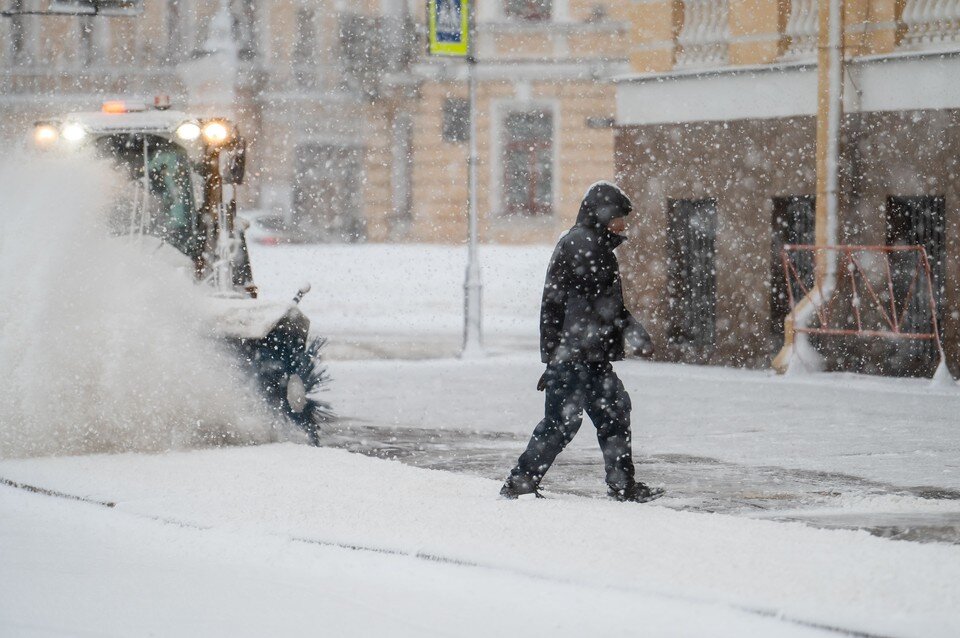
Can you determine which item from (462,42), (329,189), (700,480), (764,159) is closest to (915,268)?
(764,159)

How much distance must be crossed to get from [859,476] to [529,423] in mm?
3850

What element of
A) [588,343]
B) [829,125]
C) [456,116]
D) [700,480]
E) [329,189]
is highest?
[456,116]

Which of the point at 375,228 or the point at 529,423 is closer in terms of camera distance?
the point at 529,423

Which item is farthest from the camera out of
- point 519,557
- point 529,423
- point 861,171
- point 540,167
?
point 540,167

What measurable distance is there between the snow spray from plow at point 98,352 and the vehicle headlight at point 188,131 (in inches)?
70.2

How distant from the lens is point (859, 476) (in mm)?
10953

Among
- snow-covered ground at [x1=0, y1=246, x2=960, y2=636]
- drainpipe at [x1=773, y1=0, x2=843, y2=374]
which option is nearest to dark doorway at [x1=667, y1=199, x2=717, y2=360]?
drainpipe at [x1=773, y1=0, x2=843, y2=374]

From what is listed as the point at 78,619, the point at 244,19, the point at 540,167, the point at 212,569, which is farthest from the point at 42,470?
the point at 244,19

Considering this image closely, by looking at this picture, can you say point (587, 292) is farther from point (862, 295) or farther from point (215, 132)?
point (862, 295)

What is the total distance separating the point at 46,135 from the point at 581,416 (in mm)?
6343

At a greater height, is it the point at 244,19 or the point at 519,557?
the point at 244,19

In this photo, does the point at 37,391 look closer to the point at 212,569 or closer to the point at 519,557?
the point at 212,569

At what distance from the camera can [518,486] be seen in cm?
962

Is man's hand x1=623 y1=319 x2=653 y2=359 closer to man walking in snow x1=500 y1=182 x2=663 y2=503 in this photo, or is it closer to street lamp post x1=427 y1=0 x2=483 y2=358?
man walking in snow x1=500 y1=182 x2=663 y2=503
